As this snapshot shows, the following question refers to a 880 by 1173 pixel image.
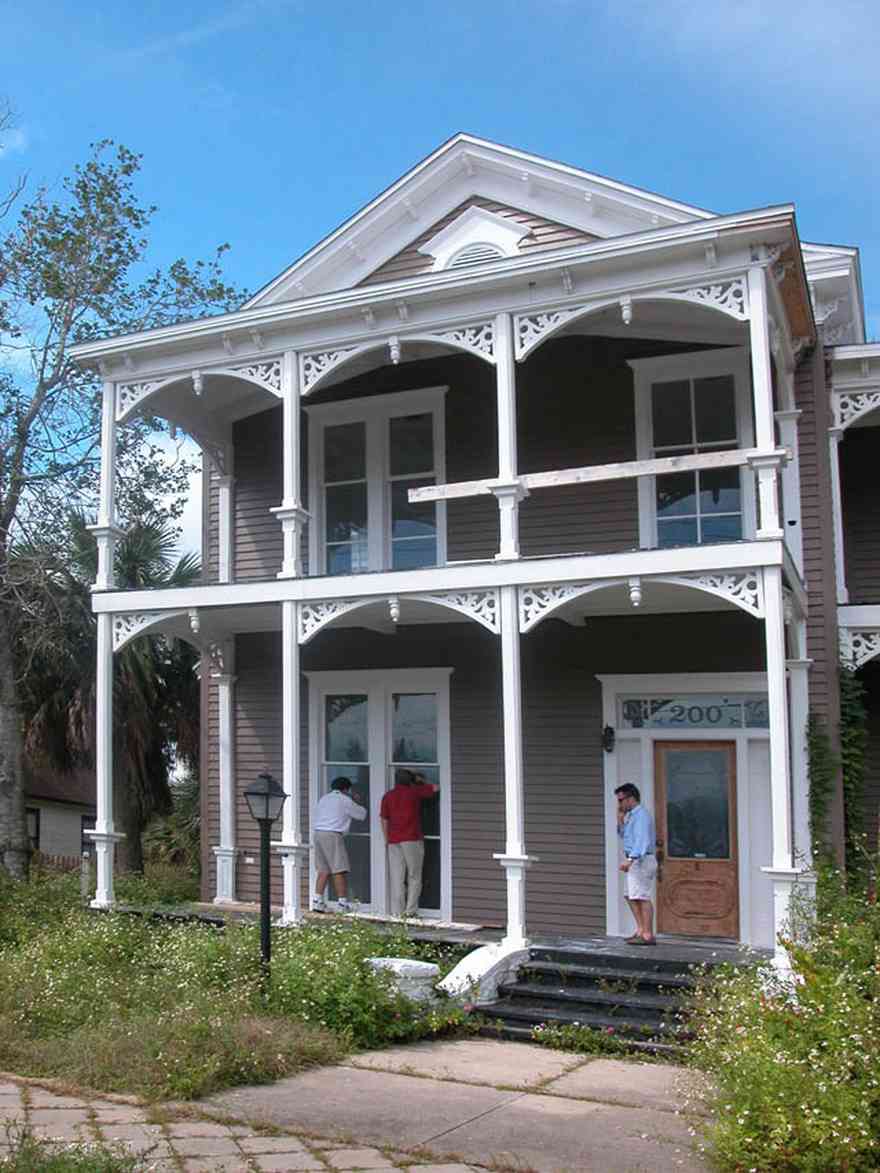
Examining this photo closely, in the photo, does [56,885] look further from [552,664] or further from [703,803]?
[703,803]

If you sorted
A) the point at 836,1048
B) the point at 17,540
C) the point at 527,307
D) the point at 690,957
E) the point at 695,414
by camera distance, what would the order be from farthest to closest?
the point at 17,540
the point at 695,414
the point at 527,307
the point at 690,957
the point at 836,1048

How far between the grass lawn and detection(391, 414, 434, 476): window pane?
5.16m

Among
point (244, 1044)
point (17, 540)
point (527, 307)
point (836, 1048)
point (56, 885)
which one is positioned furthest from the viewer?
point (17, 540)

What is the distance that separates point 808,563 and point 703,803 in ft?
8.43

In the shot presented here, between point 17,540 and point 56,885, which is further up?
point 17,540

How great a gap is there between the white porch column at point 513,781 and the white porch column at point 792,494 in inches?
121

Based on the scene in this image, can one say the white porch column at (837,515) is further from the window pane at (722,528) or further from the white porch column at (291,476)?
the white porch column at (291,476)

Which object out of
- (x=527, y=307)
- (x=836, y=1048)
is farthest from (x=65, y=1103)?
(x=527, y=307)

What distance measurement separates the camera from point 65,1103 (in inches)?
291

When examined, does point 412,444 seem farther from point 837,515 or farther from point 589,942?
point 589,942

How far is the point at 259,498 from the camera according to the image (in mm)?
15055

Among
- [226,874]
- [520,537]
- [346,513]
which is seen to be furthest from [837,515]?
[226,874]

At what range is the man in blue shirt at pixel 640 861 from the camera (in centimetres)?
1095

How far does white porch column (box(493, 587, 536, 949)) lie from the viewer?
10.9 metres
